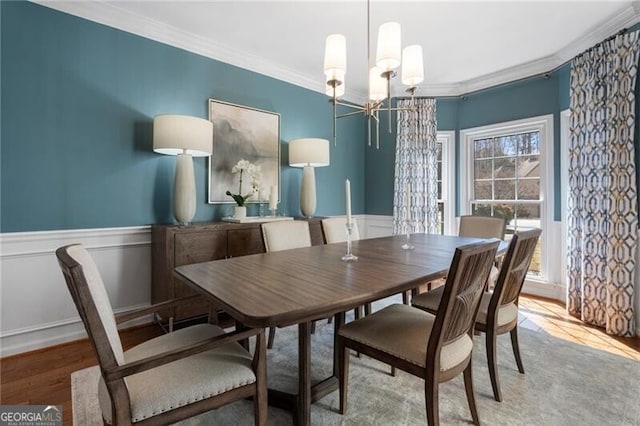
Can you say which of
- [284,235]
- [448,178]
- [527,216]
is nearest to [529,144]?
[527,216]

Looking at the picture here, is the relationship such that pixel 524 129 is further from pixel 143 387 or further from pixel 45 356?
pixel 45 356

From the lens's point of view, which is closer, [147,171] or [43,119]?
[43,119]

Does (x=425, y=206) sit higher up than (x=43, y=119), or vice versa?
(x=43, y=119)

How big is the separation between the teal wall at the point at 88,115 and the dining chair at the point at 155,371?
1649 mm

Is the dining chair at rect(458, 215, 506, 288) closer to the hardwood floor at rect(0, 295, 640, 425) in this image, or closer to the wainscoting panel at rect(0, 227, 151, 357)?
the hardwood floor at rect(0, 295, 640, 425)

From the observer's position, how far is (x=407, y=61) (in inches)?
82.5

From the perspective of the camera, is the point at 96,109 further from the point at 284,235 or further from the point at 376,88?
the point at 376,88

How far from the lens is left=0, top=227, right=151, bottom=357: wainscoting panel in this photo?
2.25m

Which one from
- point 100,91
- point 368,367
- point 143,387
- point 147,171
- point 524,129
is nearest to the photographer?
point 143,387

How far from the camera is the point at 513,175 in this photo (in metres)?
3.91

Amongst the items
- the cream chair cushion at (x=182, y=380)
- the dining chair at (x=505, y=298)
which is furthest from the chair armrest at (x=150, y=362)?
the dining chair at (x=505, y=298)

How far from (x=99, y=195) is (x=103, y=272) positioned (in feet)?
2.12

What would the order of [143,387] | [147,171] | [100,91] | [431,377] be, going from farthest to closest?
[147,171] < [100,91] < [431,377] < [143,387]

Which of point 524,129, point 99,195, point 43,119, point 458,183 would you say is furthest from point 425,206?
point 43,119
